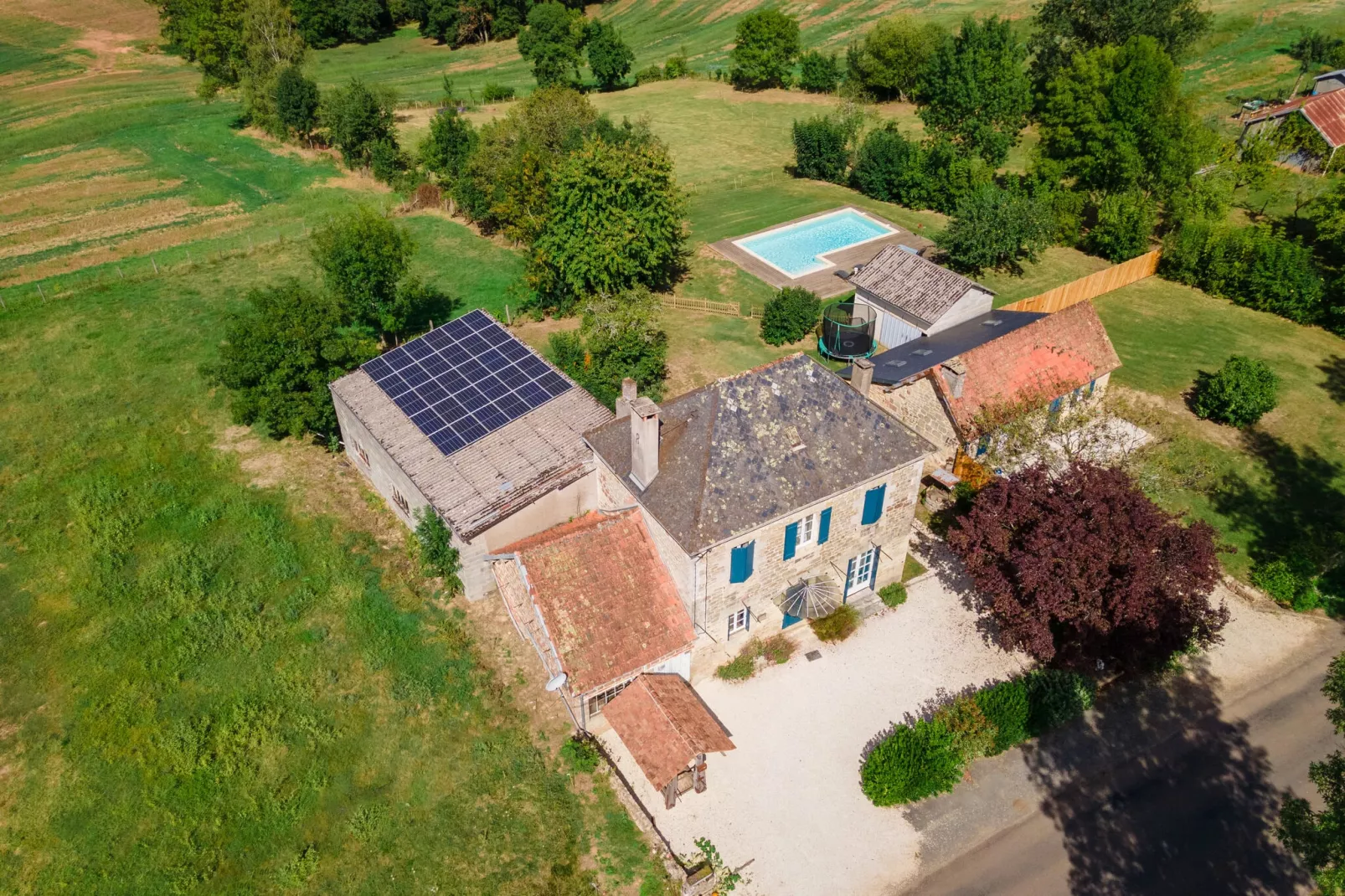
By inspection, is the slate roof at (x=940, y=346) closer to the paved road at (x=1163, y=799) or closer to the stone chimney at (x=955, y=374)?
the stone chimney at (x=955, y=374)

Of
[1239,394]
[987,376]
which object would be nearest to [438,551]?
[987,376]

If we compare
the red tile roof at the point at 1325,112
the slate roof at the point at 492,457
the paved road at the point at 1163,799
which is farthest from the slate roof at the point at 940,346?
the red tile roof at the point at 1325,112

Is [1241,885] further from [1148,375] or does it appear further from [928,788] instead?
[1148,375]

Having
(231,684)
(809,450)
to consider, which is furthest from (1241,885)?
(231,684)

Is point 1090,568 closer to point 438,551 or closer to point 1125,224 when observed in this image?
point 438,551

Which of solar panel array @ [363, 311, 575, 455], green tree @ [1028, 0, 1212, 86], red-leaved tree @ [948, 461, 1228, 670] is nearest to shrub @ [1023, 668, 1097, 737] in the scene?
red-leaved tree @ [948, 461, 1228, 670]

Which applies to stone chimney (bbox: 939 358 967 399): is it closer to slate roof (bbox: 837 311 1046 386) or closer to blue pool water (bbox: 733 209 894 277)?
slate roof (bbox: 837 311 1046 386)
